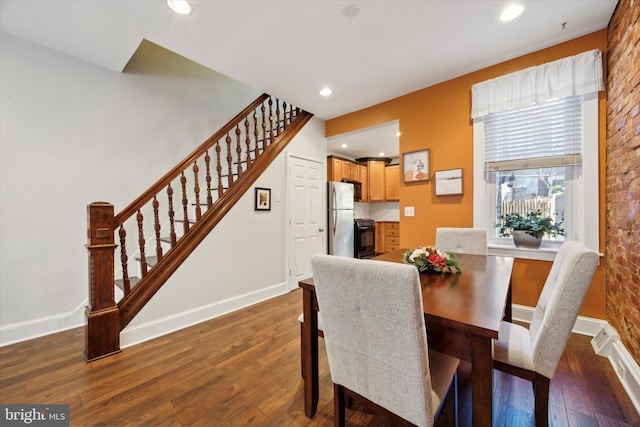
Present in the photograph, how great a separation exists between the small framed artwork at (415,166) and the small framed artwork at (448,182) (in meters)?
0.16

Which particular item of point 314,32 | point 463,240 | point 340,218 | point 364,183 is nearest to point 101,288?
point 314,32

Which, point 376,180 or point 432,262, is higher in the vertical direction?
point 376,180

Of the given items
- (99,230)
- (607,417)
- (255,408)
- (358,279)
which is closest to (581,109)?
(607,417)

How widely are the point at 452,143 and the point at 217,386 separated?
10.4 ft

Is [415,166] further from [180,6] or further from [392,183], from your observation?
[392,183]

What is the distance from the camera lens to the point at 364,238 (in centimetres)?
560

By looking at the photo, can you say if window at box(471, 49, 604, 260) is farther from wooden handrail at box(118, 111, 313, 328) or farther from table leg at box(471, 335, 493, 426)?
wooden handrail at box(118, 111, 313, 328)

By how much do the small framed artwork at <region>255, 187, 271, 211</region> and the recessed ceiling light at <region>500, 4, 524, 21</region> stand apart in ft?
9.18

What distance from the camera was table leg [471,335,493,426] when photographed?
0.88 metres

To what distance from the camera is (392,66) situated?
8.75 feet

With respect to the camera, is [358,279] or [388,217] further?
[388,217]

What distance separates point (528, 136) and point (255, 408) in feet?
10.7

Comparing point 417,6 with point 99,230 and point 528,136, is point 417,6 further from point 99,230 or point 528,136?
point 99,230

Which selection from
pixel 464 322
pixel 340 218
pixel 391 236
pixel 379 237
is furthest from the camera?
pixel 379 237
